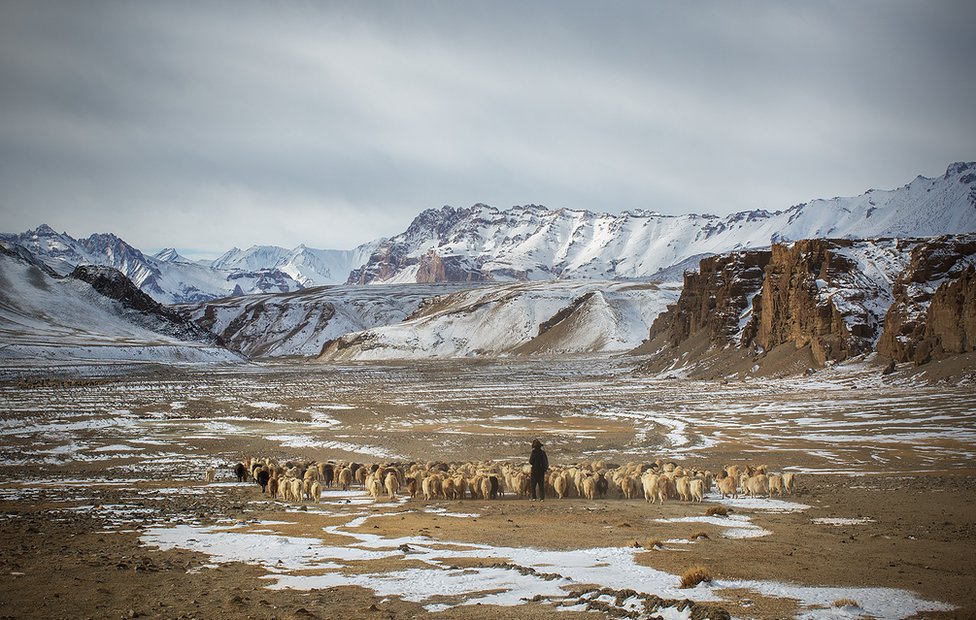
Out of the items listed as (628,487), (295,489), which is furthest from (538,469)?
(295,489)

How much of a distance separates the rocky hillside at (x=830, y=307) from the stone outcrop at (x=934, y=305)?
0.09m

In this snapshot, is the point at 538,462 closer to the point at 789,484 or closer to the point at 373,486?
the point at 373,486

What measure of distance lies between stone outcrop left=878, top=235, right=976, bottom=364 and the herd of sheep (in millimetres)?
48259

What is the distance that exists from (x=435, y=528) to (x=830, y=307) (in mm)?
72599

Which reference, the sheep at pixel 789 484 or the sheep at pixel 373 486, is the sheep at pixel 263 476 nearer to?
the sheep at pixel 373 486

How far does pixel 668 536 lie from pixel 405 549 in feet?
17.6

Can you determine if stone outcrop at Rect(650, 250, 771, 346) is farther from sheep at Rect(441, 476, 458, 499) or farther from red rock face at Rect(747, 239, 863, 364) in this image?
sheep at Rect(441, 476, 458, 499)

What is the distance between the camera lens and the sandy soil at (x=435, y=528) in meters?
10.4

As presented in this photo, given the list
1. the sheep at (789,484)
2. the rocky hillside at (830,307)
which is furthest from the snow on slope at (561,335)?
the sheep at (789,484)

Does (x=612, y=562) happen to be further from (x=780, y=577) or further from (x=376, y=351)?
(x=376, y=351)

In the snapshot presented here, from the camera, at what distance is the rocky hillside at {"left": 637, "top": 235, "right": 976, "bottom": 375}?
211 ft

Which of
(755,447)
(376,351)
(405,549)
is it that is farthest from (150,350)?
(405,549)

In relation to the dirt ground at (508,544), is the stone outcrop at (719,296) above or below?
above

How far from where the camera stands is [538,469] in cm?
2209
